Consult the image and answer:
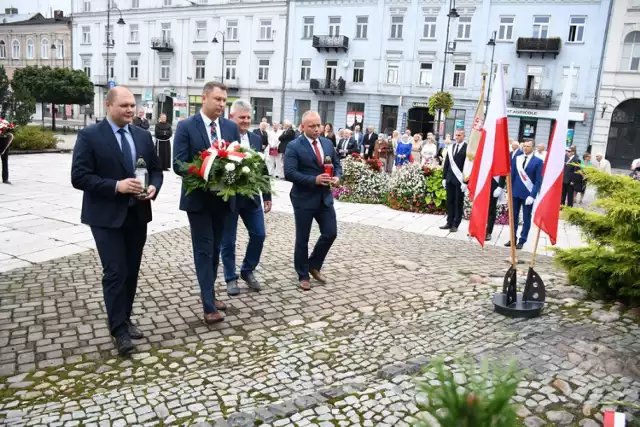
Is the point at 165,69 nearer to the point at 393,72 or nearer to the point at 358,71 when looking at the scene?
the point at 358,71

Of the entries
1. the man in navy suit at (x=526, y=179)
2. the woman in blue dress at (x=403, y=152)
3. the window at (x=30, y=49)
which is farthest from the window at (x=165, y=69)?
the man in navy suit at (x=526, y=179)

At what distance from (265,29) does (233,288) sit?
4172 cm

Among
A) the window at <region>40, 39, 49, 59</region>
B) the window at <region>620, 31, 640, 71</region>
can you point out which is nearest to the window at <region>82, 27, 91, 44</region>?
the window at <region>40, 39, 49, 59</region>

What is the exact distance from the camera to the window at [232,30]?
44.7 meters

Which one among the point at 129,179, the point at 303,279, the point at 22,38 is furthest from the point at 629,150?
the point at 22,38

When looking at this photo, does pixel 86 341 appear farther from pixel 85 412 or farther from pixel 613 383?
pixel 613 383

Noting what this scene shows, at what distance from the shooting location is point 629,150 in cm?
3350

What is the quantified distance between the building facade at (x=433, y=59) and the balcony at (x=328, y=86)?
0.09m

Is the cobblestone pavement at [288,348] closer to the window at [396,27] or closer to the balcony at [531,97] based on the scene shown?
the balcony at [531,97]

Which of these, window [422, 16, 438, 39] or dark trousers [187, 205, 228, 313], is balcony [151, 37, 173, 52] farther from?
dark trousers [187, 205, 228, 313]

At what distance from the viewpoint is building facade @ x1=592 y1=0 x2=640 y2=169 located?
31719mm

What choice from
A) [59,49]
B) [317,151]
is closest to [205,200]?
[317,151]

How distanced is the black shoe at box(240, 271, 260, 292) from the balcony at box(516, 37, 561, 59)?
34633 mm

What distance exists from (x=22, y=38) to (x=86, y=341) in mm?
68744
